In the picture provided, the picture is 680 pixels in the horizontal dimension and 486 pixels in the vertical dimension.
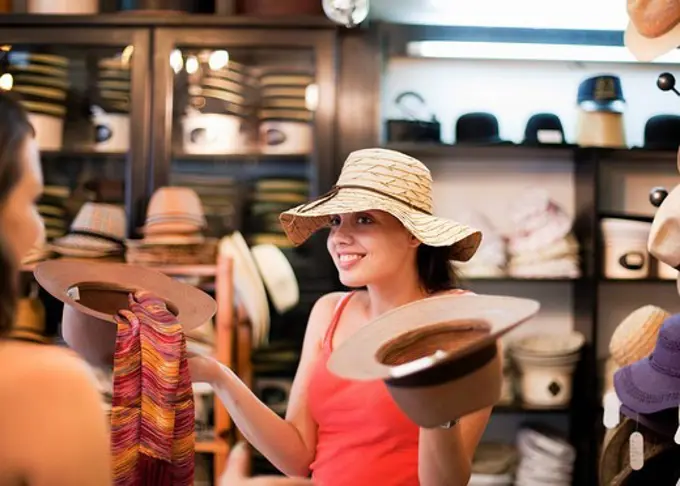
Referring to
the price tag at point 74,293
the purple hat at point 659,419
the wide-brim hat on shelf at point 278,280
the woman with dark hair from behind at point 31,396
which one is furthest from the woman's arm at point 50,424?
the wide-brim hat on shelf at point 278,280

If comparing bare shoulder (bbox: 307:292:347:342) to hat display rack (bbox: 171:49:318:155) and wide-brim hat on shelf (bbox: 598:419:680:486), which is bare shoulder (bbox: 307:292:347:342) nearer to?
wide-brim hat on shelf (bbox: 598:419:680:486)

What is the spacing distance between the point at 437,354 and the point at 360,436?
572mm

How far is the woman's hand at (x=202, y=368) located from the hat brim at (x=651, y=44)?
0.92m

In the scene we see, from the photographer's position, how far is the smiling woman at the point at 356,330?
129 centimetres

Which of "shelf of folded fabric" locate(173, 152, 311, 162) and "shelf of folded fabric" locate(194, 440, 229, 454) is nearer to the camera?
"shelf of folded fabric" locate(194, 440, 229, 454)

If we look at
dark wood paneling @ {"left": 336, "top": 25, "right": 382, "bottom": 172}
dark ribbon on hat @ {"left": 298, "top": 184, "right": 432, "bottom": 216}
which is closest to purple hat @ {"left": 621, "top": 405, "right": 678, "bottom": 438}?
dark ribbon on hat @ {"left": 298, "top": 184, "right": 432, "bottom": 216}

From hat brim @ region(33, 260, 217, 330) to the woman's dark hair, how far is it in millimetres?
469

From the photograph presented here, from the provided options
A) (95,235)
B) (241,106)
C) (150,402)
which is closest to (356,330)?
(150,402)

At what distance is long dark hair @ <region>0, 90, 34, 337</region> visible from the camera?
2.13ft

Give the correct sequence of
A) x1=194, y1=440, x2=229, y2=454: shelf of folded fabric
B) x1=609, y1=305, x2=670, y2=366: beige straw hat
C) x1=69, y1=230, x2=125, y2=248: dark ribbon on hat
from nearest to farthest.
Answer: x1=609, y1=305, x2=670, y2=366: beige straw hat → x1=194, y1=440, x2=229, y2=454: shelf of folded fabric → x1=69, y1=230, x2=125, y2=248: dark ribbon on hat

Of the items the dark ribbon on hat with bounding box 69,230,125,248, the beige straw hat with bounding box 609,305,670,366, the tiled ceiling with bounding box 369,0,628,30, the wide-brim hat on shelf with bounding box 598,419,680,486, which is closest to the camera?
the wide-brim hat on shelf with bounding box 598,419,680,486

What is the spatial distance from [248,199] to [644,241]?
4.46 ft

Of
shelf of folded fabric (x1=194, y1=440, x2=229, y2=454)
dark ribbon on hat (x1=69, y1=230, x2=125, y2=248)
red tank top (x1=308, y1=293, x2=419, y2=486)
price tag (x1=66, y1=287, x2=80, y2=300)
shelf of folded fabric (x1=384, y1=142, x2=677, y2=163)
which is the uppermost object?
shelf of folded fabric (x1=384, y1=142, x2=677, y2=163)

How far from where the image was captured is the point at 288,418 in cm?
142
